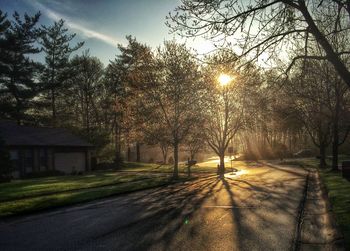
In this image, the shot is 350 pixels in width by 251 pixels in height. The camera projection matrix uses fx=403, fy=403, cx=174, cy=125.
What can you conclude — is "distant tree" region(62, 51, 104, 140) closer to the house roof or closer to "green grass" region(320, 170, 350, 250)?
the house roof

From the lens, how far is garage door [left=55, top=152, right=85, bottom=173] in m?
45.3

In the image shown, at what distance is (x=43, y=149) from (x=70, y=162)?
4.79 metres

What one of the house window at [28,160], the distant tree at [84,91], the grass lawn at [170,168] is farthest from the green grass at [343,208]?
the distant tree at [84,91]

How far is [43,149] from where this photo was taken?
43125 mm

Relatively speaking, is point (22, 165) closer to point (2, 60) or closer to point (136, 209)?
point (2, 60)

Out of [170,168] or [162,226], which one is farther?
[170,168]

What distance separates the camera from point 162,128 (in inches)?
1351

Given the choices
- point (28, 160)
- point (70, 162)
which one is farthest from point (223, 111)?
point (28, 160)

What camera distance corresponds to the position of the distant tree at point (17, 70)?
2162 inches

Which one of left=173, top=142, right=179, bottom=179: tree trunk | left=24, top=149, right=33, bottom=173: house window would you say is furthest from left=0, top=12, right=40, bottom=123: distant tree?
left=173, top=142, right=179, bottom=179: tree trunk

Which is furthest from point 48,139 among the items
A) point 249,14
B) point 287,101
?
point 249,14

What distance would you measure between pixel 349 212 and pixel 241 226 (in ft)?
12.1

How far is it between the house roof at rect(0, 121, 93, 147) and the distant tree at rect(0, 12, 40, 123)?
390 inches

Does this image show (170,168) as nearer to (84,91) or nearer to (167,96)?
(167,96)
